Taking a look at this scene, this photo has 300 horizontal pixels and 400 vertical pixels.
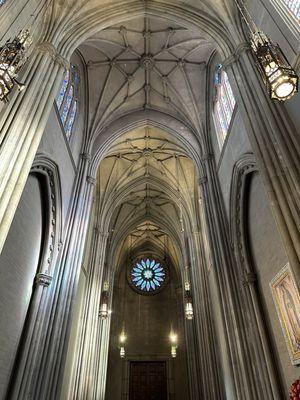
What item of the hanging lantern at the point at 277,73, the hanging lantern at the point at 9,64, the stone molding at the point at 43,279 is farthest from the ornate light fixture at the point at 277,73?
the stone molding at the point at 43,279

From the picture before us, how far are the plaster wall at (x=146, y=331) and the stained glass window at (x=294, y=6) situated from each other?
808 inches

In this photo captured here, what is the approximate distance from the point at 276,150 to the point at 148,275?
20908mm

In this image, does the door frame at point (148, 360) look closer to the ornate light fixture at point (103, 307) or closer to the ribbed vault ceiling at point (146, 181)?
the ornate light fixture at point (103, 307)

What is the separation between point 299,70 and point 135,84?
9728mm

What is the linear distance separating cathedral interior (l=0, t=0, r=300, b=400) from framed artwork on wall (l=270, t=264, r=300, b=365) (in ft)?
0.13

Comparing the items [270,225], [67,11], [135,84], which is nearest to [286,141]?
[270,225]

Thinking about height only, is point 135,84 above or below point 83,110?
above

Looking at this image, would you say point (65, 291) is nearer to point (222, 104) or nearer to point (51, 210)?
point (51, 210)

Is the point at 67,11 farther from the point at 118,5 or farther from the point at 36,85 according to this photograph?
the point at 36,85

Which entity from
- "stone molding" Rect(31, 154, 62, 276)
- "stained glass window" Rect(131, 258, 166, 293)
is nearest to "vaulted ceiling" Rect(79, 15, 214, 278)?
"stone molding" Rect(31, 154, 62, 276)

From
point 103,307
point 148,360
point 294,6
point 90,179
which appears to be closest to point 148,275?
point 148,360

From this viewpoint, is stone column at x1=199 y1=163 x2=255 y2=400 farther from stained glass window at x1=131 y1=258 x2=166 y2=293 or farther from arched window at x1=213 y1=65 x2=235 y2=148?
stained glass window at x1=131 y1=258 x2=166 y2=293

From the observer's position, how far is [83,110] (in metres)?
13.0

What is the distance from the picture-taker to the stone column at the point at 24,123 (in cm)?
517
